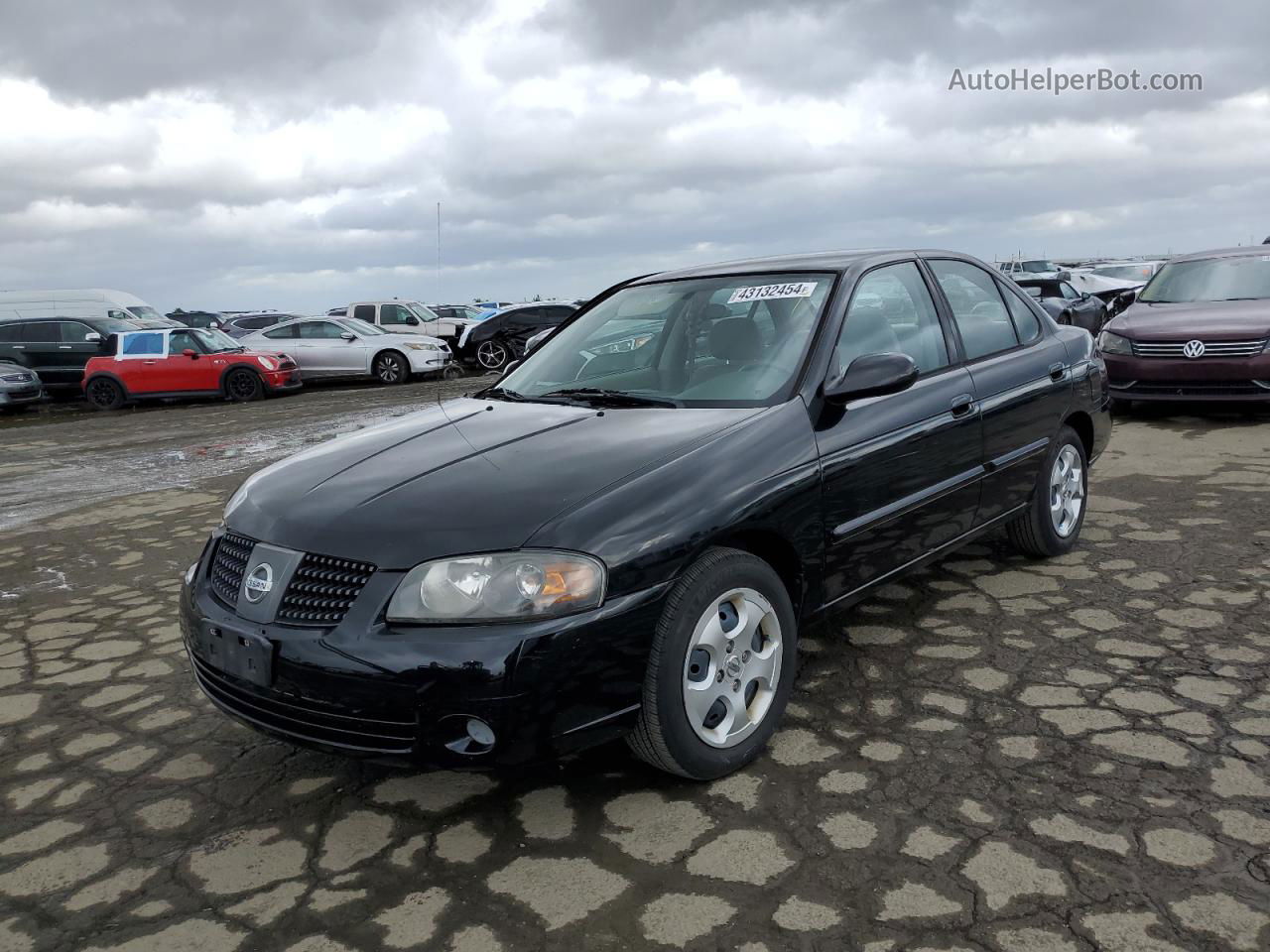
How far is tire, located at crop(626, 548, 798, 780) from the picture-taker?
9.23 ft

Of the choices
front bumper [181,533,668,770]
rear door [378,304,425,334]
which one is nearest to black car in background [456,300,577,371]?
rear door [378,304,425,334]

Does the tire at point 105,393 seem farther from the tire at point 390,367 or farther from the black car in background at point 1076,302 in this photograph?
the black car in background at point 1076,302

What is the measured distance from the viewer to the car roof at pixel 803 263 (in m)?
4.10

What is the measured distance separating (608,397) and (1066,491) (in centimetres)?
261

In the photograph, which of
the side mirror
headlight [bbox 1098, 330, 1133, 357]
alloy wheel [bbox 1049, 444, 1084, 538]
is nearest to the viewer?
the side mirror

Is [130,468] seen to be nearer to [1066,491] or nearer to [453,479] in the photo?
[453,479]

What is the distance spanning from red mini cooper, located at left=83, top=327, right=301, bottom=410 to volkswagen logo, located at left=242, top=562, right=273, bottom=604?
1667cm

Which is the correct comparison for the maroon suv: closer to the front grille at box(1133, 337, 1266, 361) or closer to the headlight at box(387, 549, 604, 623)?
the front grille at box(1133, 337, 1266, 361)

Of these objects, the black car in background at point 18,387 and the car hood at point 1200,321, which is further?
the black car in background at point 18,387

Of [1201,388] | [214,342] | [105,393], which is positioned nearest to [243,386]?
[214,342]

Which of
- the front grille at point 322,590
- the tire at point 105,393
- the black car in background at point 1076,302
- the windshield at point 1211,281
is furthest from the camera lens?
the tire at point 105,393

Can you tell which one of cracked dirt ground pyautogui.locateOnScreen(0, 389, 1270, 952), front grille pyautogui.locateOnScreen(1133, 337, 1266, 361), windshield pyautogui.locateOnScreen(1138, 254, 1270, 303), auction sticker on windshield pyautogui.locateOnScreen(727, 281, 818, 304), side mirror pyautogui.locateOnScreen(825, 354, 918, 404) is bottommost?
cracked dirt ground pyautogui.locateOnScreen(0, 389, 1270, 952)

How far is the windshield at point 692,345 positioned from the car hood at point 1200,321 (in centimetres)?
632

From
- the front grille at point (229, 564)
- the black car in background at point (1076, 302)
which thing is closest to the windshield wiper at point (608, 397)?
the front grille at point (229, 564)
